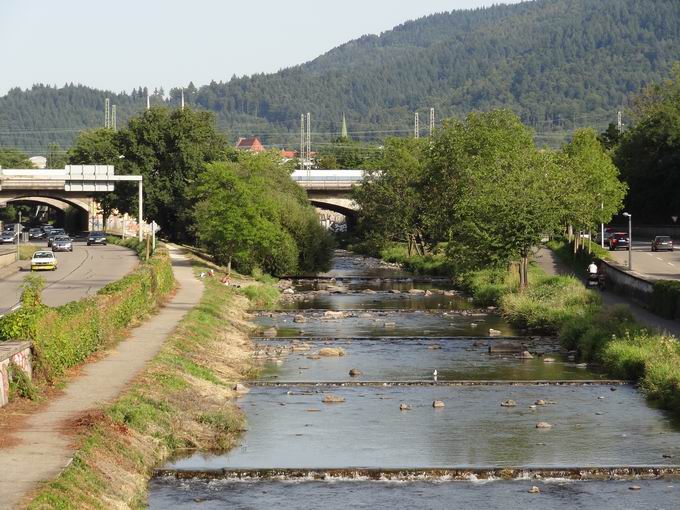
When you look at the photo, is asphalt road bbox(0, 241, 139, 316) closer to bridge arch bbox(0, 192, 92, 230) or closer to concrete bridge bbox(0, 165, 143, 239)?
concrete bridge bbox(0, 165, 143, 239)

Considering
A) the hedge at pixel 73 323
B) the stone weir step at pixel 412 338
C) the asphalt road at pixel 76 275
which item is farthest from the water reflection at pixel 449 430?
the asphalt road at pixel 76 275

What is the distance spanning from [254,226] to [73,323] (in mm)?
48137

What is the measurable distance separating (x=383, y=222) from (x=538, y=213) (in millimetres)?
36718

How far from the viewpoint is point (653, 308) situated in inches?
2331

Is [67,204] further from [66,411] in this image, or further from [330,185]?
[66,411]

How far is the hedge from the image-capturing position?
32.1 metres

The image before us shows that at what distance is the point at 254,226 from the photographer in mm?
84500

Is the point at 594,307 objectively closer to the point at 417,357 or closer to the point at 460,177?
the point at 417,357

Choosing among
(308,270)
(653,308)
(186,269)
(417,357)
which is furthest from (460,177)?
(417,357)

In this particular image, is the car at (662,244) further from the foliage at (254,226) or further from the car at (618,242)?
the foliage at (254,226)

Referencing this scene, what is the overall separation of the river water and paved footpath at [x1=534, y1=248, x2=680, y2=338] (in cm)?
480

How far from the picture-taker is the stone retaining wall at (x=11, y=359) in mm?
29344

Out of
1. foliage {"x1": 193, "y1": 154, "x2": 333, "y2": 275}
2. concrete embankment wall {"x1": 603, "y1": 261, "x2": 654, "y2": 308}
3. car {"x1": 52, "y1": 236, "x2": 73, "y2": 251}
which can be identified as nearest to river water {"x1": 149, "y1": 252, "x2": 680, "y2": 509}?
concrete embankment wall {"x1": 603, "y1": 261, "x2": 654, "y2": 308}

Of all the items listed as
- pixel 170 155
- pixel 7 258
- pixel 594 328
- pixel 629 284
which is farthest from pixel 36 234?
pixel 594 328
